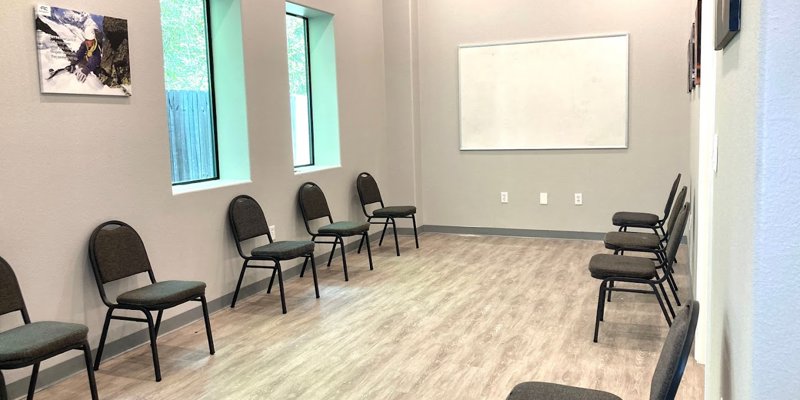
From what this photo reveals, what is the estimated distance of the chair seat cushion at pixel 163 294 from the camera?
10.9ft

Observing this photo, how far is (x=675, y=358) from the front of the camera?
154cm

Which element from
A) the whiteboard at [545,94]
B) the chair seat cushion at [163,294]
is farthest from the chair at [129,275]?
the whiteboard at [545,94]

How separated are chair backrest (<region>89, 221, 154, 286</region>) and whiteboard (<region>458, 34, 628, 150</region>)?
4.20 metres

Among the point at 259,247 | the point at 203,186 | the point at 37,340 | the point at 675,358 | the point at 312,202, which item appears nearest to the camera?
the point at 675,358

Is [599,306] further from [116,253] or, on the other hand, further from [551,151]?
[551,151]

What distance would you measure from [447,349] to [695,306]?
7.02ft

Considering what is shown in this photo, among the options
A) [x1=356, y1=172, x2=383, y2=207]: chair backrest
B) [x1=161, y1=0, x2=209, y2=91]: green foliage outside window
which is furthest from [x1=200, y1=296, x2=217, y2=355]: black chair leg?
[x1=356, y1=172, x2=383, y2=207]: chair backrest

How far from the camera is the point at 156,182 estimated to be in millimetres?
4012

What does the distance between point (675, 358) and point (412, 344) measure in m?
2.36

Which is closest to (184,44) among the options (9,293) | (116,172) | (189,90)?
(189,90)

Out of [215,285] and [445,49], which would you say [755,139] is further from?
[445,49]

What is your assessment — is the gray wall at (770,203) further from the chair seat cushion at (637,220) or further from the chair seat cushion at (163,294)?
the chair seat cushion at (637,220)

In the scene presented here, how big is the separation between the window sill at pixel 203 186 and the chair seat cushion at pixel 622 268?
104 inches

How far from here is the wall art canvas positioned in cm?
327
